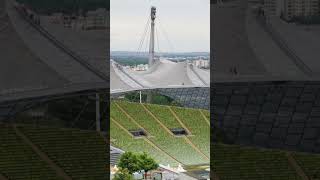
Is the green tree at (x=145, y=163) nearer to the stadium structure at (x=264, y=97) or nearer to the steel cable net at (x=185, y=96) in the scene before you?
the stadium structure at (x=264, y=97)

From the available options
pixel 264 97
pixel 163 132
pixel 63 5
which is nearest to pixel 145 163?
pixel 163 132

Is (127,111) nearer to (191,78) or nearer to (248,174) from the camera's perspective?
(191,78)

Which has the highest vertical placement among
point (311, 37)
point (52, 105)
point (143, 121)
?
point (311, 37)

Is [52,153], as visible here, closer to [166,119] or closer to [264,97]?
[264,97]

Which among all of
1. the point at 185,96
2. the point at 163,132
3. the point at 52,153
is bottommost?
the point at 163,132

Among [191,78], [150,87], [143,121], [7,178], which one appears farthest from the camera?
[191,78]

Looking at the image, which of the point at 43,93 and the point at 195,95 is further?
the point at 195,95

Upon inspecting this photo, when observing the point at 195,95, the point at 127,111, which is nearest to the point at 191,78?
the point at 195,95

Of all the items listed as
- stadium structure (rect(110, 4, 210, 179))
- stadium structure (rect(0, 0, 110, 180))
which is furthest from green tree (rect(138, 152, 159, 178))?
stadium structure (rect(0, 0, 110, 180))
